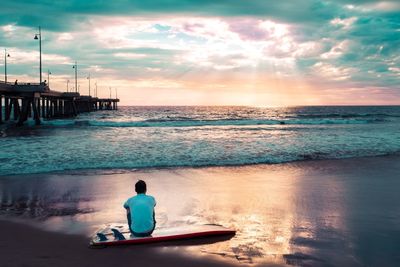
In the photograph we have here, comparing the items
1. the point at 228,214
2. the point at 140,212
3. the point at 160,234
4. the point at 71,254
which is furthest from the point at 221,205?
the point at 71,254

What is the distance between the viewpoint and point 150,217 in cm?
635

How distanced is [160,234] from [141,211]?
458mm

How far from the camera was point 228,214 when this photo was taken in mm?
7746

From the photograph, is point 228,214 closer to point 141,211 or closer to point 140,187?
point 141,211

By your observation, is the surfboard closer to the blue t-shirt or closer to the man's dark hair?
the blue t-shirt

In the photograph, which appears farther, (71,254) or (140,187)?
(140,187)

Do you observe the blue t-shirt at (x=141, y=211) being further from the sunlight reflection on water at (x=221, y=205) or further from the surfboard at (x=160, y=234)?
the sunlight reflection on water at (x=221, y=205)

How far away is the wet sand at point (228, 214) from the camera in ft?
18.1

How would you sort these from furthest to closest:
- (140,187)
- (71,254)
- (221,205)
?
(221,205) < (140,187) < (71,254)

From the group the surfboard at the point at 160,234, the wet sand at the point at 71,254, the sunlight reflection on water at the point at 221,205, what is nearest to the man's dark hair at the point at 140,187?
the surfboard at the point at 160,234

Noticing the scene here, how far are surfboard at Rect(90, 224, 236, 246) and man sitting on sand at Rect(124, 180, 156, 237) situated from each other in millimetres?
117

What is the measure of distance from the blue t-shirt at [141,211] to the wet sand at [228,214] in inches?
15.9

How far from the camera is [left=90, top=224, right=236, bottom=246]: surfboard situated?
6035 mm

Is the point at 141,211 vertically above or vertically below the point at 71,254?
above
